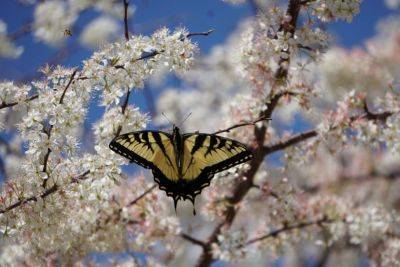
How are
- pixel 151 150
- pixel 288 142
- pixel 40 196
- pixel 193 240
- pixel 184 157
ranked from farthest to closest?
pixel 193 240, pixel 288 142, pixel 184 157, pixel 151 150, pixel 40 196

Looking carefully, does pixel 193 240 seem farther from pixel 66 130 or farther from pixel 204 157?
pixel 66 130

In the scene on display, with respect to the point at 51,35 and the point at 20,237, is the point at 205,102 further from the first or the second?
the point at 20,237

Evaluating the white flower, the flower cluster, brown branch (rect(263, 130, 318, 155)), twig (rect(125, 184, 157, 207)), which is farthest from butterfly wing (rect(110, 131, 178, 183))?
the white flower

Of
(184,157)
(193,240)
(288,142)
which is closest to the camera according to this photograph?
(184,157)

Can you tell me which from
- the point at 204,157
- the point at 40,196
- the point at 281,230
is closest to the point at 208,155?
the point at 204,157

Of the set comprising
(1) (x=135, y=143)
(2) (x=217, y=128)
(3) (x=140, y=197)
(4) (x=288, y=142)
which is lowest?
(1) (x=135, y=143)

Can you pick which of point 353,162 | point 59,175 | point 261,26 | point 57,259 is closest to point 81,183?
point 59,175

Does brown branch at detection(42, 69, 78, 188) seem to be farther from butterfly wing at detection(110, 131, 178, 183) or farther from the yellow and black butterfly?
the yellow and black butterfly

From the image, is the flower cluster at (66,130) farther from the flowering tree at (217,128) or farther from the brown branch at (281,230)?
the brown branch at (281,230)
